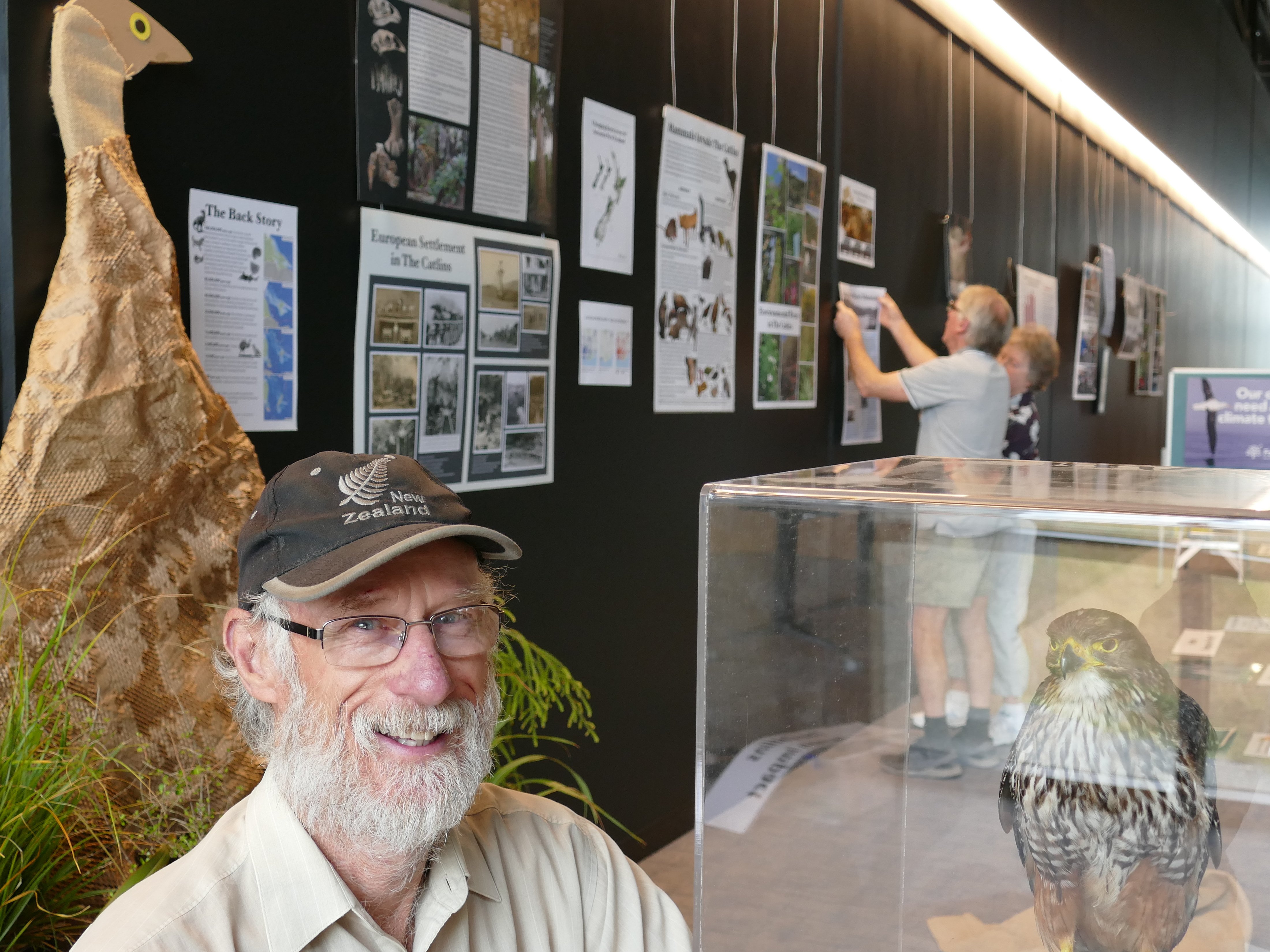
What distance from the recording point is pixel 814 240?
432 centimetres

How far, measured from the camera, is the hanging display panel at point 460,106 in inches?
95.5

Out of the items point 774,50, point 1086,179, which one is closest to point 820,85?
point 774,50

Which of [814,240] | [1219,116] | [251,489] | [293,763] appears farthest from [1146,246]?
[293,763]

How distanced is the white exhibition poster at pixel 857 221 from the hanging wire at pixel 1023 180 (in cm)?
203

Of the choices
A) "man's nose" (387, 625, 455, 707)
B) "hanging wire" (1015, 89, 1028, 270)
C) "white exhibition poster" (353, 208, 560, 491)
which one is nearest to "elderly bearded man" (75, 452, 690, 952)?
"man's nose" (387, 625, 455, 707)

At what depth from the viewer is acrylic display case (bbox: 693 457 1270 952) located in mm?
991

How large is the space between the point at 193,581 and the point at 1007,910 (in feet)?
4.26

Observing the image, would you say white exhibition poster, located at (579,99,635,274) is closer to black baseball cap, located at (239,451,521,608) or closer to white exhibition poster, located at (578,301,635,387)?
white exhibition poster, located at (578,301,635,387)

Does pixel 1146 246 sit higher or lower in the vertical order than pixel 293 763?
higher

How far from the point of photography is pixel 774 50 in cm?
399

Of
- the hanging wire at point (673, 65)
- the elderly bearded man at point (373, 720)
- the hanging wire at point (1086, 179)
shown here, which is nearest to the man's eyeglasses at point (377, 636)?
the elderly bearded man at point (373, 720)

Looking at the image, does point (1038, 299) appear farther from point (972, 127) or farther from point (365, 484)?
point (365, 484)

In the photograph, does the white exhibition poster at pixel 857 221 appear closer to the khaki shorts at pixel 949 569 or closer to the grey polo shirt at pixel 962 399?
the grey polo shirt at pixel 962 399

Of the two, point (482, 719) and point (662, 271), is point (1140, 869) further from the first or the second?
point (662, 271)
